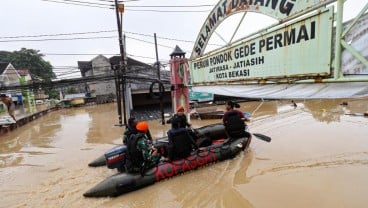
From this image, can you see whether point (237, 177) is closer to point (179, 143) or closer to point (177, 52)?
point (179, 143)

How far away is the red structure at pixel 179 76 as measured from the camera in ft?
28.8

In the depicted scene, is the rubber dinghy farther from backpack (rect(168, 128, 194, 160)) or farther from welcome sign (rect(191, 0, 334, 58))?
welcome sign (rect(191, 0, 334, 58))

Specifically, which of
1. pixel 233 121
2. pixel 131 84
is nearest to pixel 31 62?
pixel 131 84

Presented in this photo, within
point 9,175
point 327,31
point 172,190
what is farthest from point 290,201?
point 9,175

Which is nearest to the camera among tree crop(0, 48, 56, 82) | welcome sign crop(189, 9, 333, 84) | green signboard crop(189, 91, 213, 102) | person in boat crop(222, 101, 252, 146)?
welcome sign crop(189, 9, 333, 84)

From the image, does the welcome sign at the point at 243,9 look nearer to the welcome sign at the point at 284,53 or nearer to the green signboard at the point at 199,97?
the welcome sign at the point at 284,53

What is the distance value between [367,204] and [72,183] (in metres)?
6.31

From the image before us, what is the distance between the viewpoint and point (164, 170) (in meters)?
5.61

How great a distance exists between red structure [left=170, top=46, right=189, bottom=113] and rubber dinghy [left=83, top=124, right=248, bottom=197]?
1881 mm

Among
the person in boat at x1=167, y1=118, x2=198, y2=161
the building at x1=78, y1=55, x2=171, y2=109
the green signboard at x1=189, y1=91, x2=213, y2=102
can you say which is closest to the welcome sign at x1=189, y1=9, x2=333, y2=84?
the person in boat at x1=167, y1=118, x2=198, y2=161

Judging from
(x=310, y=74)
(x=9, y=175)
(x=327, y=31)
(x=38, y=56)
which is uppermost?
(x=38, y=56)

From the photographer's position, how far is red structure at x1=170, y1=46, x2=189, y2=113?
28.8ft

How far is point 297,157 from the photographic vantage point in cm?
688

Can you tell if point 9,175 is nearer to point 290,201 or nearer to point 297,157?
point 290,201
